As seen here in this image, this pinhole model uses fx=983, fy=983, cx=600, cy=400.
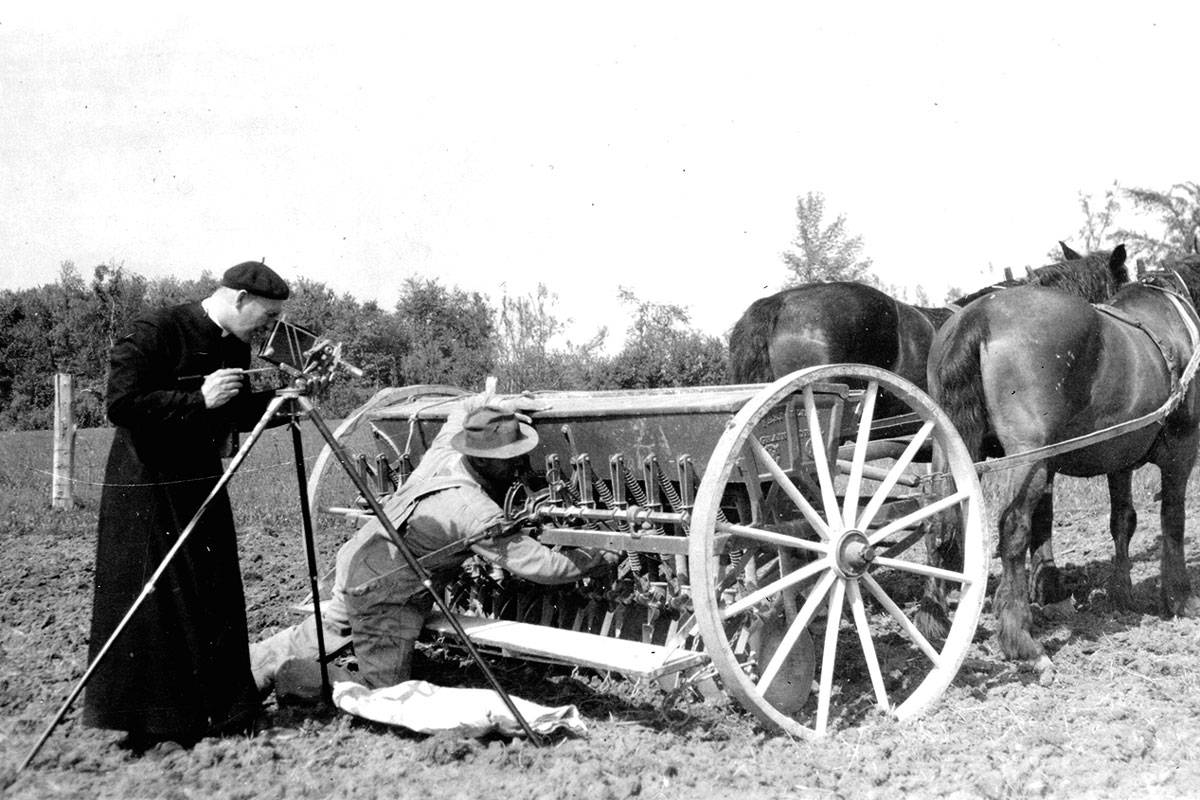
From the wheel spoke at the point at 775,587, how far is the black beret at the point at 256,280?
7.09ft

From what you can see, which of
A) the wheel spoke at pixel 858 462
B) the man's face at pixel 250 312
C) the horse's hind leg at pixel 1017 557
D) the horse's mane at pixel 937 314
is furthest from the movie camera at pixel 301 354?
the horse's mane at pixel 937 314

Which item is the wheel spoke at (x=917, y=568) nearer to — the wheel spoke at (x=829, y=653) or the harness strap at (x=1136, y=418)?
the wheel spoke at (x=829, y=653)

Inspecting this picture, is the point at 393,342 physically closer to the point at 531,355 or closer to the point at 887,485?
the point at 531,355

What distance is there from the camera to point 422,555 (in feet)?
14.1

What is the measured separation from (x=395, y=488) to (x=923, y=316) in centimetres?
445

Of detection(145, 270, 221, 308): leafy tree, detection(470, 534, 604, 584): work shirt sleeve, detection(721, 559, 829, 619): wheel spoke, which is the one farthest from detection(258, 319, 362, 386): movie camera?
detection(145, 270, 221, 308): leafy tree

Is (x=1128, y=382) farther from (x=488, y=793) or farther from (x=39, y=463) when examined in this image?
(x=39, y=463)

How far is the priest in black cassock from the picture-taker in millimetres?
3773

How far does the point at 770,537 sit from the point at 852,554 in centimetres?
41

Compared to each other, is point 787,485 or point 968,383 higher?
point 968,383

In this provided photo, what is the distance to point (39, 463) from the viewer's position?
17047 mm

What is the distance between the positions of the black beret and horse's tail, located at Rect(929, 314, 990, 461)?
367 cm

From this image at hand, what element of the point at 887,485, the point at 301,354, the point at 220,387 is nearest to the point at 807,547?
the point at 887,485

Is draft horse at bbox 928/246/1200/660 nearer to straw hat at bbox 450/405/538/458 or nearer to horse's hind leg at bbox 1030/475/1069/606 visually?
horse's hind leg at bbox 1030/475/1069/606
